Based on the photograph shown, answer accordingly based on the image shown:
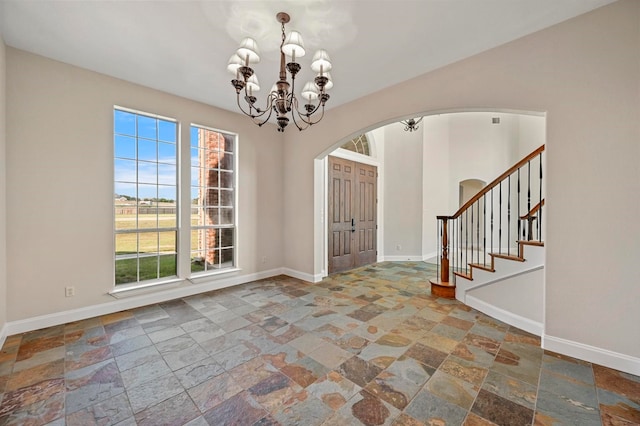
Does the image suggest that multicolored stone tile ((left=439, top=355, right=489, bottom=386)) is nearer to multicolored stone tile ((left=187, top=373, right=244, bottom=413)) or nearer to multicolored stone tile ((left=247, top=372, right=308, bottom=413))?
multicolored stone tile ((left=247, top=372, right=308, bottom=413))

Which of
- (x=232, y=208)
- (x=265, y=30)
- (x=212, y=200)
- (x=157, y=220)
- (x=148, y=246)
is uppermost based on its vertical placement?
(x=265, y=30)

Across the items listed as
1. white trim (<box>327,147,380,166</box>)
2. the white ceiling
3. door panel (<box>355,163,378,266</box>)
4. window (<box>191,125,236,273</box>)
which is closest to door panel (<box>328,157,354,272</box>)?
white trim (<box>327,147,380,166</box>)

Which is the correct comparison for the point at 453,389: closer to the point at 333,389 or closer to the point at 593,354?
the point at 333,389

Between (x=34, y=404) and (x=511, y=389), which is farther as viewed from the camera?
(x=511, y=389)

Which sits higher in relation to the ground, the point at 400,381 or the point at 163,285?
the point at 163,285

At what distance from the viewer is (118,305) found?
3.40 metres

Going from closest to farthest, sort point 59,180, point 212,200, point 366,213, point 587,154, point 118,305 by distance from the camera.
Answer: point 587,154 < point 59,180 < point 118,305 < point 212,200 < point 366,213

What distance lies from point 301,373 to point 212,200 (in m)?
3.36

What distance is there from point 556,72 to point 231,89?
3.82 meters

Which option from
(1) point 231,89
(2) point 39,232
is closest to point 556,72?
(1) point 231,89

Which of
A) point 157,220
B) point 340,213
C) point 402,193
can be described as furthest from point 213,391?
point 402,193

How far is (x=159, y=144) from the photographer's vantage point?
3836mm

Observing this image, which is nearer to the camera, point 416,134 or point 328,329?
point 328,329

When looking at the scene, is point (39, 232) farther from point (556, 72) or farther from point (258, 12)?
point (556, 72)
